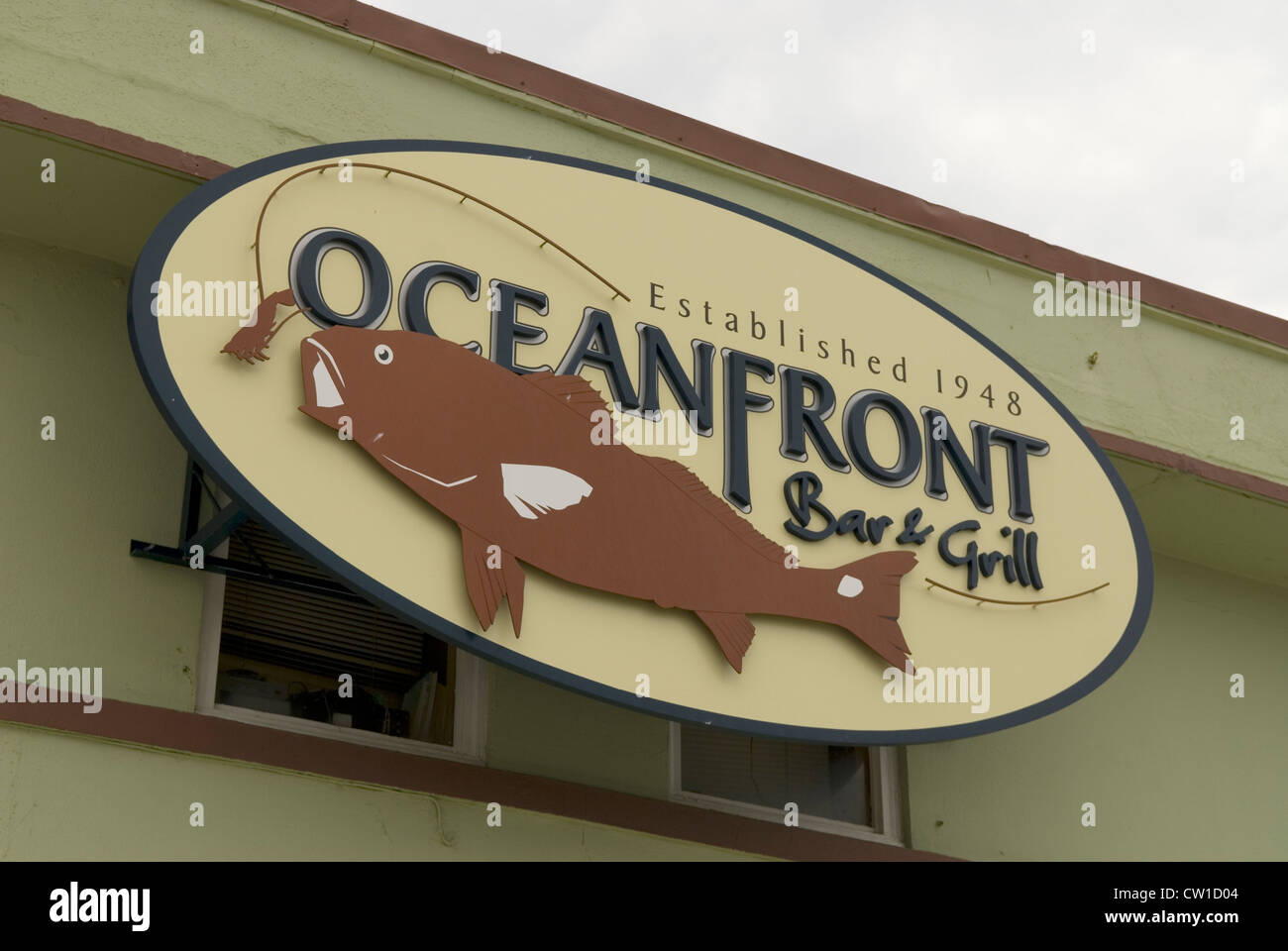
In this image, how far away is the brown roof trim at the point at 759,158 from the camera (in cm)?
759

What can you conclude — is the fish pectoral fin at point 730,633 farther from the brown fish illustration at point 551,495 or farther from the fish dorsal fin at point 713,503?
the fish dorsal fin at point 713,503

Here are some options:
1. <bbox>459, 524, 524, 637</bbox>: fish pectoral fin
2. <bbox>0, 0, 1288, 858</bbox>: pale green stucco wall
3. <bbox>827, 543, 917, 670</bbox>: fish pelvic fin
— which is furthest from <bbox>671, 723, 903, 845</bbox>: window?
<bbox>459, 524, 524, 637</bbox>: fish pectoral fin

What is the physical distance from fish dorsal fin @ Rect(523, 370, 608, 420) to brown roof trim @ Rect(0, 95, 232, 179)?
1.47m

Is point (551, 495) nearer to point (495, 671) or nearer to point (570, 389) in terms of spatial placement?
point (570, 389)

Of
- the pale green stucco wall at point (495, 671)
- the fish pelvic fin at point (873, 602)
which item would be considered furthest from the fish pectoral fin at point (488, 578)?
the fish pelvic fin at point (873, 602)

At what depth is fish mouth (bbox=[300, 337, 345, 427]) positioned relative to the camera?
19.5 feet

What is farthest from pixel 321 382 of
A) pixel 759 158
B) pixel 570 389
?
pixel 759 158

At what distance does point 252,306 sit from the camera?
6039 millimetres

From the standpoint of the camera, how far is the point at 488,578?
5930mm

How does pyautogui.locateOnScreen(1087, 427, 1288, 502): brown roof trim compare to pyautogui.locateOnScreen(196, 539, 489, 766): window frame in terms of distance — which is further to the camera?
pyautogui.locateOnScreen(1087, 427, 1288, 502): brown roof trim

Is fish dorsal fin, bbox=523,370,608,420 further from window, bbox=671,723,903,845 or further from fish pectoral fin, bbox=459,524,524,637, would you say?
window, bbox=671,723,903,845
